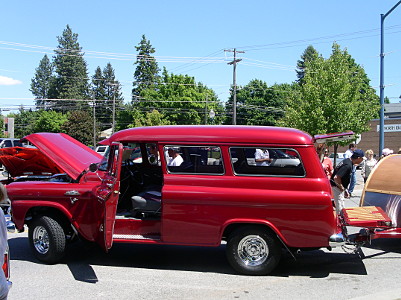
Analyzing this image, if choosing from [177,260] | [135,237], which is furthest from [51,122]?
[135,237]

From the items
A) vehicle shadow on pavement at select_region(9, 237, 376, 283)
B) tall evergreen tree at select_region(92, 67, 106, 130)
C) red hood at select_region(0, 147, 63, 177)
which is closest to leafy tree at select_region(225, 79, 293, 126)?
tall evergreen tree at select_region(92, 67, 106, 130)

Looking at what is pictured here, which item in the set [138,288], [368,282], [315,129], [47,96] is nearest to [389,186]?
[368,282]

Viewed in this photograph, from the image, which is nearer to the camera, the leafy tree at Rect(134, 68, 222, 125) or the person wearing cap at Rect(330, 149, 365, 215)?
the person wearing cap at Rect(330, 149, 365, 215)

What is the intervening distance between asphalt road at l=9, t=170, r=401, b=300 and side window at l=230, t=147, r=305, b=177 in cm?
147

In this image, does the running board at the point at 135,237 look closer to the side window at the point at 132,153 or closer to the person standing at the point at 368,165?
the side window at the point at 132,153

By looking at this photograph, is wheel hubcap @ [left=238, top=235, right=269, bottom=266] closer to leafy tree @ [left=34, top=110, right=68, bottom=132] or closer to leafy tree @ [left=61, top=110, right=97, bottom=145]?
leafy tree @ [left=61, top=110, right=97, bottom=145]

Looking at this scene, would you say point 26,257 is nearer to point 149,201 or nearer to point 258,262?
point 149,201

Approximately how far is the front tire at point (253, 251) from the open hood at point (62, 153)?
2.68 meters

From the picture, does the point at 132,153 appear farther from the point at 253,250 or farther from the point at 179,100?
the point at 179,100

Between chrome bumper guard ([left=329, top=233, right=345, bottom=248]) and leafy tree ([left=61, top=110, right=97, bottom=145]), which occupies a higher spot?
leafy tree ([left=61, top=110, right=97, bottom=145])

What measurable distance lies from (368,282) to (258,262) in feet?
4.87

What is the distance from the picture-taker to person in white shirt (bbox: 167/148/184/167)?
5.82 meters

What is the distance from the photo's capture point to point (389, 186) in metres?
7.25

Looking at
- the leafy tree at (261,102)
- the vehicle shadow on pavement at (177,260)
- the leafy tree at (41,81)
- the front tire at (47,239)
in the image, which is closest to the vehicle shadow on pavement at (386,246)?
the vehicle shadow on pavement at (177,260)
